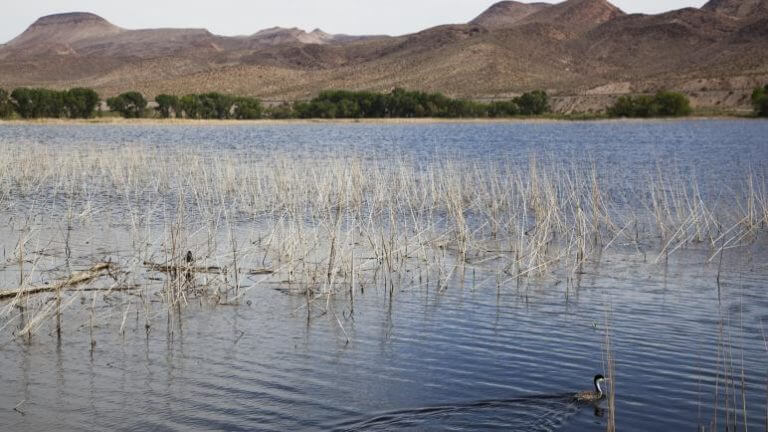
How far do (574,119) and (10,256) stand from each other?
71.5 meters

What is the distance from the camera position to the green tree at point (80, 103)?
6731 centimetres

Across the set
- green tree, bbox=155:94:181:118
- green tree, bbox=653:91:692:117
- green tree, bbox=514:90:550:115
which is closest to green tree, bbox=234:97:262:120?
green tree, bbox=155:94:181:118

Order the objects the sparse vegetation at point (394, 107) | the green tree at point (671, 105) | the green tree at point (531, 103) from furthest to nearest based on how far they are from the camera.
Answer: the green tree at point (531, 103) → the sparse vegetation at point (394, 107) → the green tree at point (671, 105)

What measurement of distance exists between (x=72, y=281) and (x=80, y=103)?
5956 cm

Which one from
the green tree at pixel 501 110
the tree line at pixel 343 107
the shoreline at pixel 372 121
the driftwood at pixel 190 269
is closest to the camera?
the driftwood at pixel 190 269

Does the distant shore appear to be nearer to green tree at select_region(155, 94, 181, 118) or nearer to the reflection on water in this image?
→ green tree at select_region(155, 94, 181, 118)

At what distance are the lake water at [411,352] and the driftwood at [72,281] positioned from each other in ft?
0.73

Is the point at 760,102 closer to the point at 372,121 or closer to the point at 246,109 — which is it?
the point at 372,121

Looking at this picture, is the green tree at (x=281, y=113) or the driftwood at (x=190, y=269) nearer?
the driftwood at (x=190, y=269)

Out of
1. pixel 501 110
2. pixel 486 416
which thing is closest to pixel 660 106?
pixel 501 110

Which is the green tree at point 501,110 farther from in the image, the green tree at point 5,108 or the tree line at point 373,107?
the green tree at point 5,108

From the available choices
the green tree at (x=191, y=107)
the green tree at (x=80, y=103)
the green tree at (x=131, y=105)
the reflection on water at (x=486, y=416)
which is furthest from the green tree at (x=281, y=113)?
the reflection on water at (x=486, y=416)

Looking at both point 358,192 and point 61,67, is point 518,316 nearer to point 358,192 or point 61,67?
point 358,192

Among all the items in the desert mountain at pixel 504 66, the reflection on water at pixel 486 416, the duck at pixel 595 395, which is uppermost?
the desert mountain at pixel 504 66
